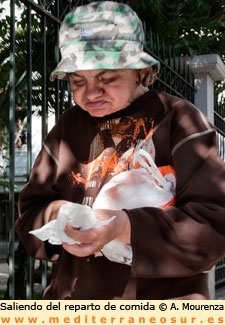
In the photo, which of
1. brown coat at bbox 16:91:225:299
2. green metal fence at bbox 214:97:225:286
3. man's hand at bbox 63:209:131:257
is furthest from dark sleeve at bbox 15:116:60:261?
green metal fence at bbox 214:97:225:286

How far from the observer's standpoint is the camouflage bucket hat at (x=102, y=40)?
4.55 feet

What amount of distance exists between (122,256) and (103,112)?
408 mm

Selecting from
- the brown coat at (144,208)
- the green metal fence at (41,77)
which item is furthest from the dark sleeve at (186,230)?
the green metal fence at (41,77)

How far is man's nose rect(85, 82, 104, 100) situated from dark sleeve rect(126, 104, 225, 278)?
32 cm

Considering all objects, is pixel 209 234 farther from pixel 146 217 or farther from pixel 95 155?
pixel 95 155

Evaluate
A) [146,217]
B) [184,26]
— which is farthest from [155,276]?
[184,26]

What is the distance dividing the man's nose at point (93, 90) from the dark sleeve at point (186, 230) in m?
0.32

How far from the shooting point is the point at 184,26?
582 cm

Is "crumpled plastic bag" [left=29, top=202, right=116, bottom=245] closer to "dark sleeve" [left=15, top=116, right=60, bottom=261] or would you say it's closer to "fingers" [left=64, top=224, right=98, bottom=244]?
"fingers" [left=64, top=224, right=98, bottom=244]

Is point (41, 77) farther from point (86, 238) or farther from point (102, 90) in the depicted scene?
point (86, 238)

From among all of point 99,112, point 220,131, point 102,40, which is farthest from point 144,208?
point 220,131

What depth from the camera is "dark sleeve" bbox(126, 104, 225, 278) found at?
125 cm

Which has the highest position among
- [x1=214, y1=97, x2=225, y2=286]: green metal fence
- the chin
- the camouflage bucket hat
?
the camouflage bucket hat

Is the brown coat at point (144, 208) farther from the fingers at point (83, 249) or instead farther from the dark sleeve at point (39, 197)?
the fingers at point (83, 249)
